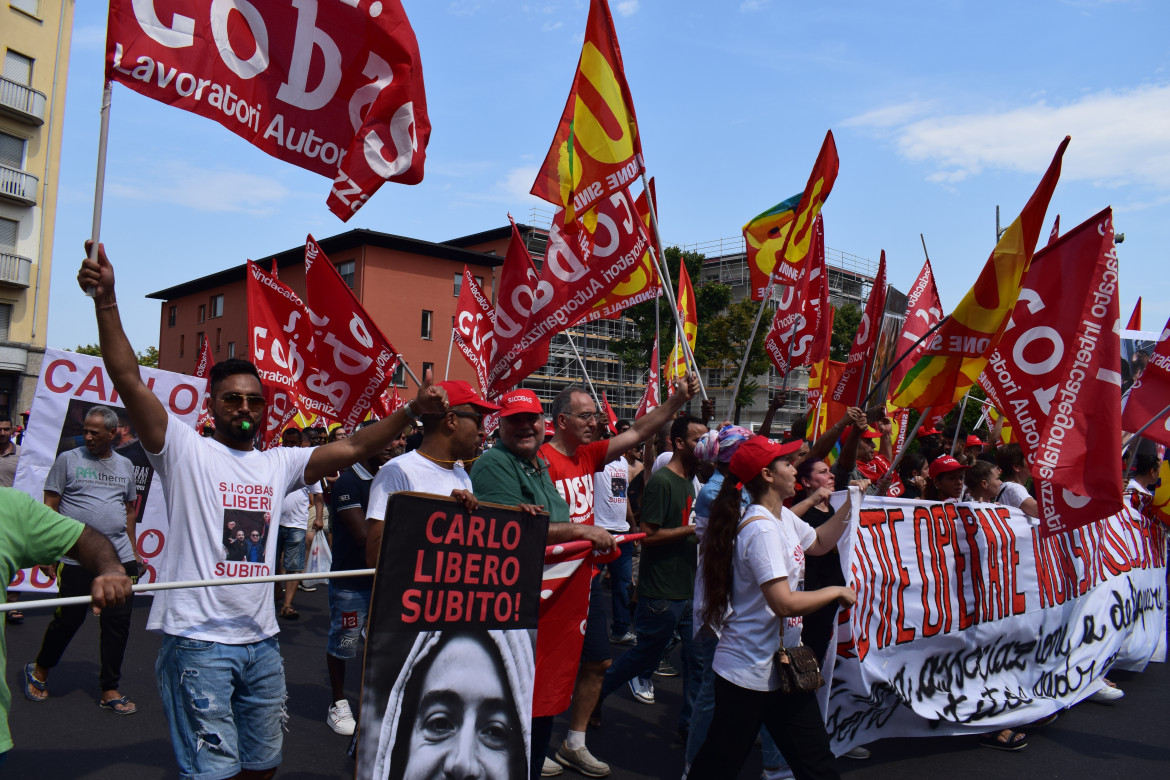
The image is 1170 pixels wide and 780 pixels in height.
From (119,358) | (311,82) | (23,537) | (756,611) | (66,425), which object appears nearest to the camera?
(23,537)

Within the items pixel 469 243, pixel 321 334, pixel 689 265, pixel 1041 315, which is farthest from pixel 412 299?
pixel 1041 315

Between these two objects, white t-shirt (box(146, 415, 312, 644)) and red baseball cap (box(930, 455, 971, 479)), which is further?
Answer: red baseball cap (box(930, 455, 971, 479))

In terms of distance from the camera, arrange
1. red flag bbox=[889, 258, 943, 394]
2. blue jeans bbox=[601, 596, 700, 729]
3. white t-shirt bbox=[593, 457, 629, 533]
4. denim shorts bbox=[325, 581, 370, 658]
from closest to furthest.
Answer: blue jeans bbox=[601, 596, 700, 729], denim shorts bbox=[325, 581, 370, 658], white t-shirt bbox=[593, 457, 629, 533], red flag bbox=[889, 258, 943, 394]

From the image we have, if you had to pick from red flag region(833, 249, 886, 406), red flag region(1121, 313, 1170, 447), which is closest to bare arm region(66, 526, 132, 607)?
red flag region(833, 249, 886, 406)

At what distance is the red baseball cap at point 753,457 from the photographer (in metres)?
3.85

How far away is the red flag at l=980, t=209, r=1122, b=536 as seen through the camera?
564 cm

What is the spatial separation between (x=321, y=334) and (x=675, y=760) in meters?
4.76

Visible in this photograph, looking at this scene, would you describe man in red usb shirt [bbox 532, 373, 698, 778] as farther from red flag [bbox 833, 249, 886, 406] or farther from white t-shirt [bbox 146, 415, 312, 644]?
white t-shirt [bbox 146, 415, 312, 644]

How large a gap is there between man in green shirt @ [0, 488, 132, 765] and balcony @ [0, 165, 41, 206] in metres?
34.0

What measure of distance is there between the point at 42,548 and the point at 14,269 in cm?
3393

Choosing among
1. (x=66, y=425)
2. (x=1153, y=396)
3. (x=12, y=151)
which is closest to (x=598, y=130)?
(x=66, y=425)

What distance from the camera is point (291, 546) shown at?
966 cm

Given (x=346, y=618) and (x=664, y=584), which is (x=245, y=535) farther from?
(x=664, y=584)

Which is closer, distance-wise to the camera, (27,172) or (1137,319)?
(1137,319)
